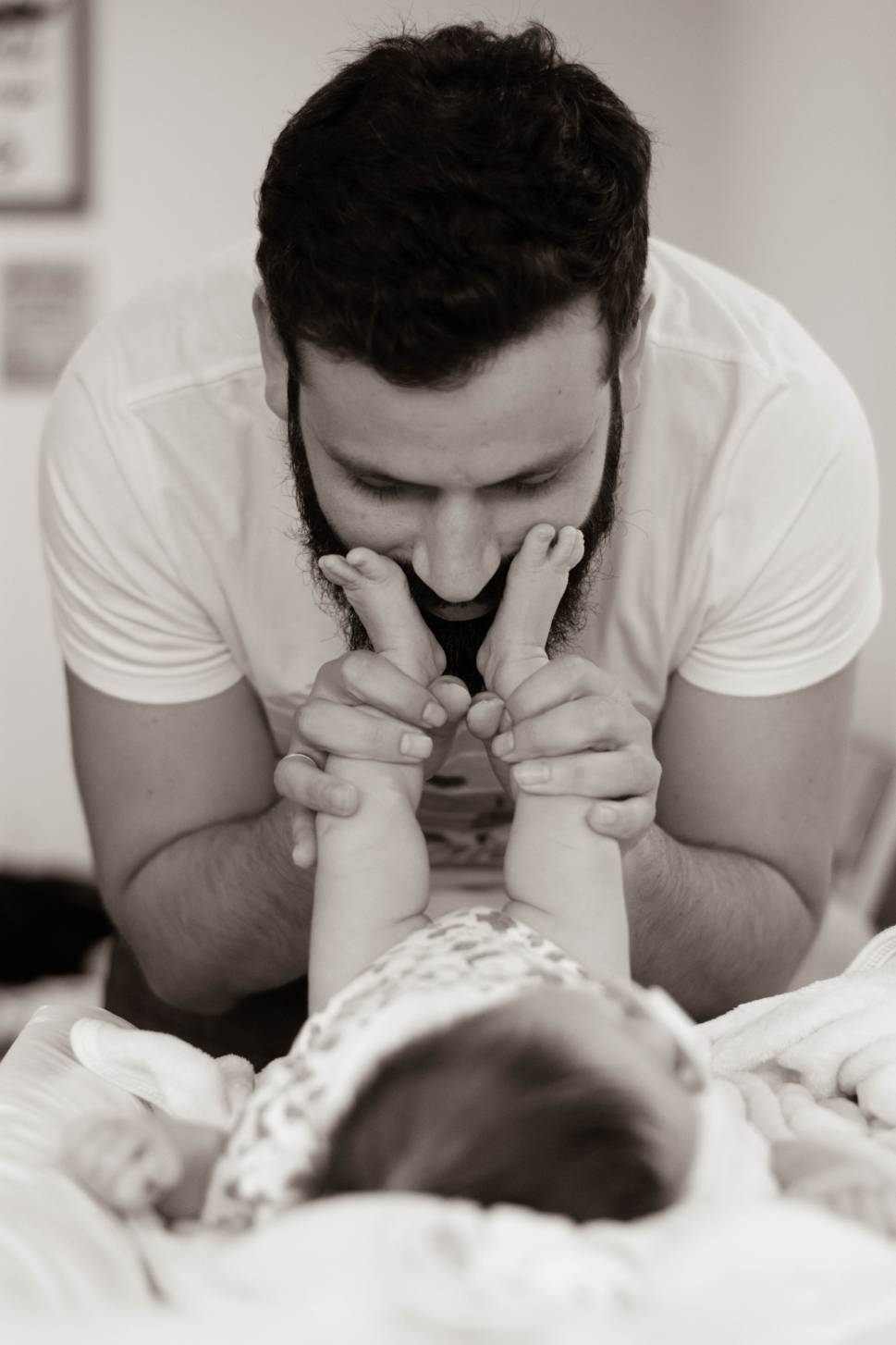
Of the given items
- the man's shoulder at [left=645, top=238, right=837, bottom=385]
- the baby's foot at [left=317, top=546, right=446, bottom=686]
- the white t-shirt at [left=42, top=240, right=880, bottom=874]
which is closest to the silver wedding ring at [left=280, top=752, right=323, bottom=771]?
the baby's foot at [left=317, top=546, right=446, bottom=686]

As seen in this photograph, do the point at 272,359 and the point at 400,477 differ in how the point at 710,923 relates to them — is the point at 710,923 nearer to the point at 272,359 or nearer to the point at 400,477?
the point at 400,477

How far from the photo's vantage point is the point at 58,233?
351 centimetres

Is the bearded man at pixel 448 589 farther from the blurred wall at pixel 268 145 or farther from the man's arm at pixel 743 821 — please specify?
the blurred wall at pixel 268 145

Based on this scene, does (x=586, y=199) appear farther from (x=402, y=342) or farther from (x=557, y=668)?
(x=557, y=668)

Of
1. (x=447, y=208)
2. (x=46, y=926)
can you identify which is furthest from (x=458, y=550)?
(x=46, y=926)

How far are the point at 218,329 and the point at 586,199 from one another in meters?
0.52

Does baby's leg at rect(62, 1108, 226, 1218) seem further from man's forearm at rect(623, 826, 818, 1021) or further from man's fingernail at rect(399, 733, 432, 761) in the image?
man's forearm at rect(623, 826, 818, 1021)

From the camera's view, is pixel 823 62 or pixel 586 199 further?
pixel 823 62

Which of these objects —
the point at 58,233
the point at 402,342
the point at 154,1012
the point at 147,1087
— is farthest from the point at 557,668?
the point at 58,233

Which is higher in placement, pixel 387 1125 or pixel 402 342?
pixel 402 342

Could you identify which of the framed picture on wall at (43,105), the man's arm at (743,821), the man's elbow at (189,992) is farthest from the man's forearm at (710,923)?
the framed picture on wall at (43,105)

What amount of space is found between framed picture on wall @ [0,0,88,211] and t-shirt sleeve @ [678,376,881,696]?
248 cm

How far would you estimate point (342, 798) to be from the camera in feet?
3.77

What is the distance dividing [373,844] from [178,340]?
2.09 ft
